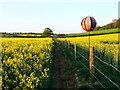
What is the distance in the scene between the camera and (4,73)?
8398 millimetres

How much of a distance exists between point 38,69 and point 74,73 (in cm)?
454

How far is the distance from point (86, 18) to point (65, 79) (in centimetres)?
1092

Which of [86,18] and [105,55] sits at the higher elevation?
[86,18]

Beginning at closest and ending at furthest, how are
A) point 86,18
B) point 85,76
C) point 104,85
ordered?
point 104,85, point 85,76, point 86,18

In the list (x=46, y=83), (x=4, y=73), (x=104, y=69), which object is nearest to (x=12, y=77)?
(x=4, y=73)

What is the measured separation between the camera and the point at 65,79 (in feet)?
42.5

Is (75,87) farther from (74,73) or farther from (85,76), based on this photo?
(74,73)

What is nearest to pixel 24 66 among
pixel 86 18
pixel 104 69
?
pixel 104 69

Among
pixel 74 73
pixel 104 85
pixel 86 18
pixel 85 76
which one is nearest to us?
pixel 104 85

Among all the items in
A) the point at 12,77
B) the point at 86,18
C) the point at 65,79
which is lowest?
the point at 65,79

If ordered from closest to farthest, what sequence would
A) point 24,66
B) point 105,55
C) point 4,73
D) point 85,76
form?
point 4,73 → point 24,66 → point 85,76 → point 105,55

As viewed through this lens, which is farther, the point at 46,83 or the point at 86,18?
the point at 86,18

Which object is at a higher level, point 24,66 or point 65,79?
point 24,66

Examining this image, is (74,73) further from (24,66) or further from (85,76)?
(24,66)
